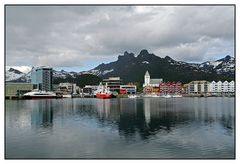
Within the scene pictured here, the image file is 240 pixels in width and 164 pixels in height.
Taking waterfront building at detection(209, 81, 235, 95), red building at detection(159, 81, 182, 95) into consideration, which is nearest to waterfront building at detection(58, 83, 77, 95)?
red building at detection(159, 81, 182, 95)

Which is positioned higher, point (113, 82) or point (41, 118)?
point (113, 82)

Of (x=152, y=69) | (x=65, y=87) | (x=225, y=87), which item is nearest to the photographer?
(x=225, y=87)

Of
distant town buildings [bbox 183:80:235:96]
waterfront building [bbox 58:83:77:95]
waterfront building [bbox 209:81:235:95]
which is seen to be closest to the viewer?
waterfront building [bbox 209:81:235:95]

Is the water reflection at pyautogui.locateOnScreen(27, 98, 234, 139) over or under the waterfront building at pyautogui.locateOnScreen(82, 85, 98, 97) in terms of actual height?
under

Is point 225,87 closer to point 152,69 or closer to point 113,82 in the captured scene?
point 152,69

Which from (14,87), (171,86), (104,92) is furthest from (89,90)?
(14,87)

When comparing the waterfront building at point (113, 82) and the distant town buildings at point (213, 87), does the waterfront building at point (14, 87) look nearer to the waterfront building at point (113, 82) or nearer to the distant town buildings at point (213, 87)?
the distant town buildings at point (213, 87)

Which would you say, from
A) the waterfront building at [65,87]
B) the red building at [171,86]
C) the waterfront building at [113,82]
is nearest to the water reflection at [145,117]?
the red building at [171,86]

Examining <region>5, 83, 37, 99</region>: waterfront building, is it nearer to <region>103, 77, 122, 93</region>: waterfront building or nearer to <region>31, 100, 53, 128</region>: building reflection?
<region>31, 100, 53, 128</region>: building reflection

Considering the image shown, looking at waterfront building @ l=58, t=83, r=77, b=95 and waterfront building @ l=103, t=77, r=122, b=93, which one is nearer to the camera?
A: waterfront building @ l=58, t=83, r=77, b=95

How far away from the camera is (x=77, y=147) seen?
532cm

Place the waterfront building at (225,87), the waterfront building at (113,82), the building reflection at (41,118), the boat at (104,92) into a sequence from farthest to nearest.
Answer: the boat at (104,92)
the waterfront building at (113,82)
the building reflection at (41,118)
the waterfront building at (225,87)
